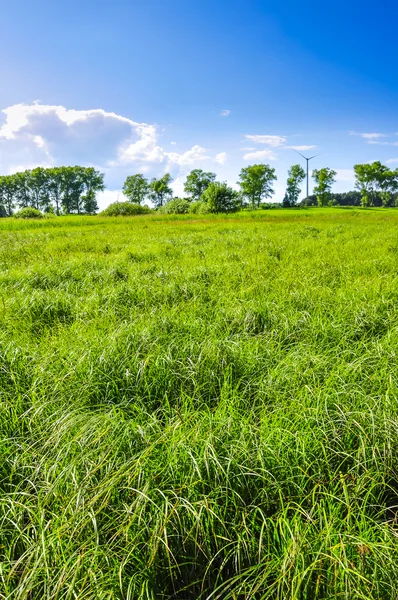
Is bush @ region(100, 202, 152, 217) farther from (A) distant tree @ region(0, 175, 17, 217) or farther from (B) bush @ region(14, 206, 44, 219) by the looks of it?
(A) distant tree @ region(0, 175, 17, 217)

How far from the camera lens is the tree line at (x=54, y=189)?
107500 mm

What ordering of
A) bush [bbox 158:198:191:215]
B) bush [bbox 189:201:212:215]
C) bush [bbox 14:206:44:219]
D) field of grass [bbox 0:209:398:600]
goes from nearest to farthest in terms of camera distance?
field of grass [bbox 0:209:398:600], bush [bbox 14:206:44:219], bush [bbox 189:201:212:215], bush [bbox 158:198:191:215]

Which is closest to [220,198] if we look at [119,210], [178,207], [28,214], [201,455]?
[178,207]

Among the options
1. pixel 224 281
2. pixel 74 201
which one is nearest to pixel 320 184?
pixel 74 201

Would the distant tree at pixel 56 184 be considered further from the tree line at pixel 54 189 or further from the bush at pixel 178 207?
the bush at pixel 178 207

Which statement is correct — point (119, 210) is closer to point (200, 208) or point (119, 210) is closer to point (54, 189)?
point (200, 208)

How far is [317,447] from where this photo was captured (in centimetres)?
211

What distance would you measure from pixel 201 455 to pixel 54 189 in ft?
407

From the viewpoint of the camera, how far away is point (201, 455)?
1.99m

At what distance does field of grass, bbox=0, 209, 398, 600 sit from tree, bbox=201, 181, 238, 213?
167ft

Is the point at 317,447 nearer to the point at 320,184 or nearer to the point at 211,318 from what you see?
the point at 211,318

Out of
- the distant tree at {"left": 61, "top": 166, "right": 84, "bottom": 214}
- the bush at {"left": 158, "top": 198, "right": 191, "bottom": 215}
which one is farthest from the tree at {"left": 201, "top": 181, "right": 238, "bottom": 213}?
the distant tree at {"left": 61, "top": 166, "right": 84, "bottom": 214}

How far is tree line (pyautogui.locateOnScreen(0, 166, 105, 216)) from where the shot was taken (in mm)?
107500

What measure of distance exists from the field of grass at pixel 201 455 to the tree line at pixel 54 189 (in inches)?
4484
